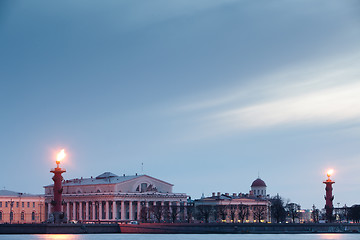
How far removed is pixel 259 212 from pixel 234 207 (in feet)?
45.6

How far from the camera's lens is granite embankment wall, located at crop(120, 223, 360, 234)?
123562 mm

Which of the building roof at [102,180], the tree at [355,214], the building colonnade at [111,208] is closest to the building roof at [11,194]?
the building roof at [102,180]

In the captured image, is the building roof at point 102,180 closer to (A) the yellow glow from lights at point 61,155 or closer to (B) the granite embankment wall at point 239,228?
(B) the granite embankment wall at point 239,228

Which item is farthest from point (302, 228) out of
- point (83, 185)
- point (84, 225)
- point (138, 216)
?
point (83, 185)

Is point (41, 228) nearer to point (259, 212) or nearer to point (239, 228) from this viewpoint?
point (239, 228)

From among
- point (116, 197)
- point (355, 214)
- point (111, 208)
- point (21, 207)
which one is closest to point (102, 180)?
point (111, 208)

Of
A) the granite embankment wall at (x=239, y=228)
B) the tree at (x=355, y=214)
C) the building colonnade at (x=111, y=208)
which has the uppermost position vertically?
the building colonnade at (x=111, y=208)

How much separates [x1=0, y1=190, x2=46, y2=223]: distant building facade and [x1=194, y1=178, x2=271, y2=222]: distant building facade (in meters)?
32.3

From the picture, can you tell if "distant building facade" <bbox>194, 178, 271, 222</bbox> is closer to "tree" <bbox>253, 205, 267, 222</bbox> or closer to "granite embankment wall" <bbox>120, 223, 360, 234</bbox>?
"tree" <bbox>253, 205, 267, 222</bbox>

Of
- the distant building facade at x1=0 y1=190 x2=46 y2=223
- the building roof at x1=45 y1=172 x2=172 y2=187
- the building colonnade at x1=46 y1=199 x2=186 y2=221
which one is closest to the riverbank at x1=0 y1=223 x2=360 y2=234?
the building colonnade at x1=46 y1=199 x2=186 y2=221

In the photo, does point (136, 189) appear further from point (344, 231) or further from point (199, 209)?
point (344, 231)

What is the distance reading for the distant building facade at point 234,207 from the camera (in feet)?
577

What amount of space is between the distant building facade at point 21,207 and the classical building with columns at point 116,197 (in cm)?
184

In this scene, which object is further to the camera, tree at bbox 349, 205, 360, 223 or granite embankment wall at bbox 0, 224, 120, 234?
tree at bbox 349, 205, 360, 223
